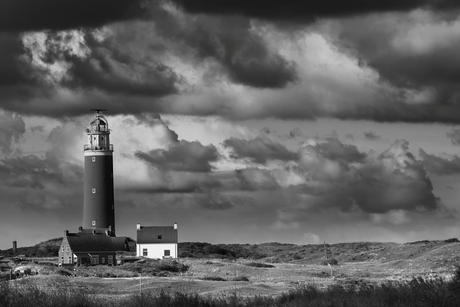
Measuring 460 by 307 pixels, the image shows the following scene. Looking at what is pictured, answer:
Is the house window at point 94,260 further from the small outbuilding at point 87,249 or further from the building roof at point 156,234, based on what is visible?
the building roof at point 156,234

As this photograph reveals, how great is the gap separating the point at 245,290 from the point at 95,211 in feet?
136

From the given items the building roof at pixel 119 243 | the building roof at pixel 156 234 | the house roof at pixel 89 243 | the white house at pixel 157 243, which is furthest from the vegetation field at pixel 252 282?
the building roof at pixel 156 234

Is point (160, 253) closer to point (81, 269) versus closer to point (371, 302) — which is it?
point (81, 269)

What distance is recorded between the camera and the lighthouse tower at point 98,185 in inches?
3214

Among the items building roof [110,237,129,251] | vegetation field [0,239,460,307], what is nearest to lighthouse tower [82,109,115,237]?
building roof [110,237,129,251]

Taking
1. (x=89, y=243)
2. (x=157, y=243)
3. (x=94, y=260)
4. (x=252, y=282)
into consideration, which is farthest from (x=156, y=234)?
Answer: (x=252, y=282)

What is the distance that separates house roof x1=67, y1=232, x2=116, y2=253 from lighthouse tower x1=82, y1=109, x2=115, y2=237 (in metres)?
1.90

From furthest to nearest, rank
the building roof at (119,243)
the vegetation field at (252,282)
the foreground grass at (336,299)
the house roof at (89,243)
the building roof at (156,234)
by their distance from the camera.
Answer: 1. the building roof at (156,234)
2. the building roof at (119,243)
3. the house roof at (89,243)
4. the vegetation field at (252,282)
5. the foreground grass at (336,299)

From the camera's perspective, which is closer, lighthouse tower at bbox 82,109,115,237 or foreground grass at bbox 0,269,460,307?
foreground grass at bbox 0,269,460,307

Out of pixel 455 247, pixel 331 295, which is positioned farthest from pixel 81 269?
pixel 331 295

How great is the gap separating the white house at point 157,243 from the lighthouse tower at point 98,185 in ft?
10.2

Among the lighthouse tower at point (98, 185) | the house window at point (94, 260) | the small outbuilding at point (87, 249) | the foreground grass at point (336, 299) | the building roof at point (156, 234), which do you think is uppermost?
the lighthouse tower at point (98, 185)

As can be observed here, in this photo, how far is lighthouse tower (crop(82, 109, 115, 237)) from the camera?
81.6m

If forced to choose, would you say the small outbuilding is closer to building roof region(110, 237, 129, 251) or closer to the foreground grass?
building roof region(110, 237, 129, 251)
